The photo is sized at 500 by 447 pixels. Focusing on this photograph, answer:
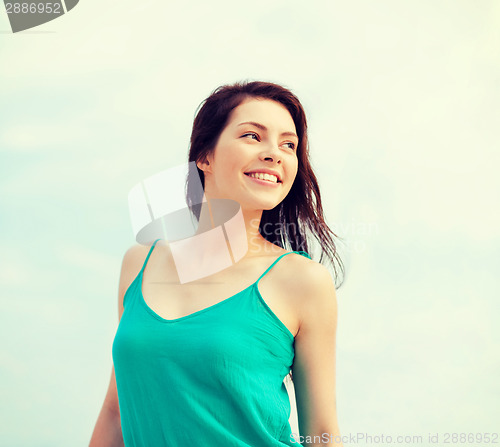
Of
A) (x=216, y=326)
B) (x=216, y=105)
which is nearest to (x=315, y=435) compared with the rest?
(x=216, y=326)

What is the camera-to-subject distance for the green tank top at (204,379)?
4.45 feet

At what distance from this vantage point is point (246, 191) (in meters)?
1.60

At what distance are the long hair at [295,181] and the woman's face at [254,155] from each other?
1.5 inches

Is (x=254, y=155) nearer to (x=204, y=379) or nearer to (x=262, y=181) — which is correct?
(x=262, y=181)

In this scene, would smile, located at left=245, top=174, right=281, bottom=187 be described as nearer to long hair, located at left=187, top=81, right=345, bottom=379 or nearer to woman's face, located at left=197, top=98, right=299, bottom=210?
woman's face, located at left=197, top=98, right=299, bottom=210

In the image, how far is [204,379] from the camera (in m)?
1.37

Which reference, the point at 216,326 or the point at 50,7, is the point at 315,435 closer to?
the point at 216,326

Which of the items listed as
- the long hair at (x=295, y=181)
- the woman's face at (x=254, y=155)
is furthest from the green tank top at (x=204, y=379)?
the long hair at (x=295, y=181)

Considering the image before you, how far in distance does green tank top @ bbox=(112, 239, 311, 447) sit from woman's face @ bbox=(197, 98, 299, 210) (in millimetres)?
331

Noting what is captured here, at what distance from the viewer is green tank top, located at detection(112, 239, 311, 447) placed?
1.36m

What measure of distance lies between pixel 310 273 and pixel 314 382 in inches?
11.4

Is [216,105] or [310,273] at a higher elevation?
[216,105]

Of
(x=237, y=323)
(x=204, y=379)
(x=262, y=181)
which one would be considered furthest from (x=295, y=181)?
(x=204, y=379)

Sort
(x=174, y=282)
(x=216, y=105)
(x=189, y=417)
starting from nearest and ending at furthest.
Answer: (x=189, y=417)
(x=174, y=282)
(x=216, y=105)
